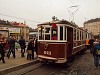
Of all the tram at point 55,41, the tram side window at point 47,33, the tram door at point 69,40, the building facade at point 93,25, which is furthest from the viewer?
the building facade at point 93,25

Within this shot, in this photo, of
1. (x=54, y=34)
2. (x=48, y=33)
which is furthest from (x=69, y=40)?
(x=48, y=33)

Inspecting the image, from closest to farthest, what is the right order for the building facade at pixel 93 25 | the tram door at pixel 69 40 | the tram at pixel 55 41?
the tram at pixel 55 41, the tram door at pixel 69 40, the building facade at pixel 93 25

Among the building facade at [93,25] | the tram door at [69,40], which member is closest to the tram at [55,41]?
the tram door at [69,40]

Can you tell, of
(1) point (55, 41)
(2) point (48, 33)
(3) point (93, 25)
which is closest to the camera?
(1) point (55, 41)

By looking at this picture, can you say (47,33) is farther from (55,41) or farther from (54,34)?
(55,41)

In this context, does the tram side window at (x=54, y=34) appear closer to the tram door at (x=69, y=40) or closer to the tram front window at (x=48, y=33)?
the tram front window at (x=48, y=33)

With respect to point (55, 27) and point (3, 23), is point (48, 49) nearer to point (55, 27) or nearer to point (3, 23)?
point (55, 27)

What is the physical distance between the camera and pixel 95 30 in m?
126

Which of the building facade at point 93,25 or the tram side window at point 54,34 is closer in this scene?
the tram side window at point 54,34

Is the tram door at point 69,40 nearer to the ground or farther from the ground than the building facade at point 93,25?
nearer to the ground

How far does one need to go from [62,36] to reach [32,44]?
3.79m

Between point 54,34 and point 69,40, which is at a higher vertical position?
point 54,34

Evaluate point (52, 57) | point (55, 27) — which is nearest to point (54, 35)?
point (55, 27)

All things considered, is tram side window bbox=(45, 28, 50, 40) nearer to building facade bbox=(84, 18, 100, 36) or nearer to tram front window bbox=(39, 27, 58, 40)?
tram front window bbox=(39, 27, 58, 40)
